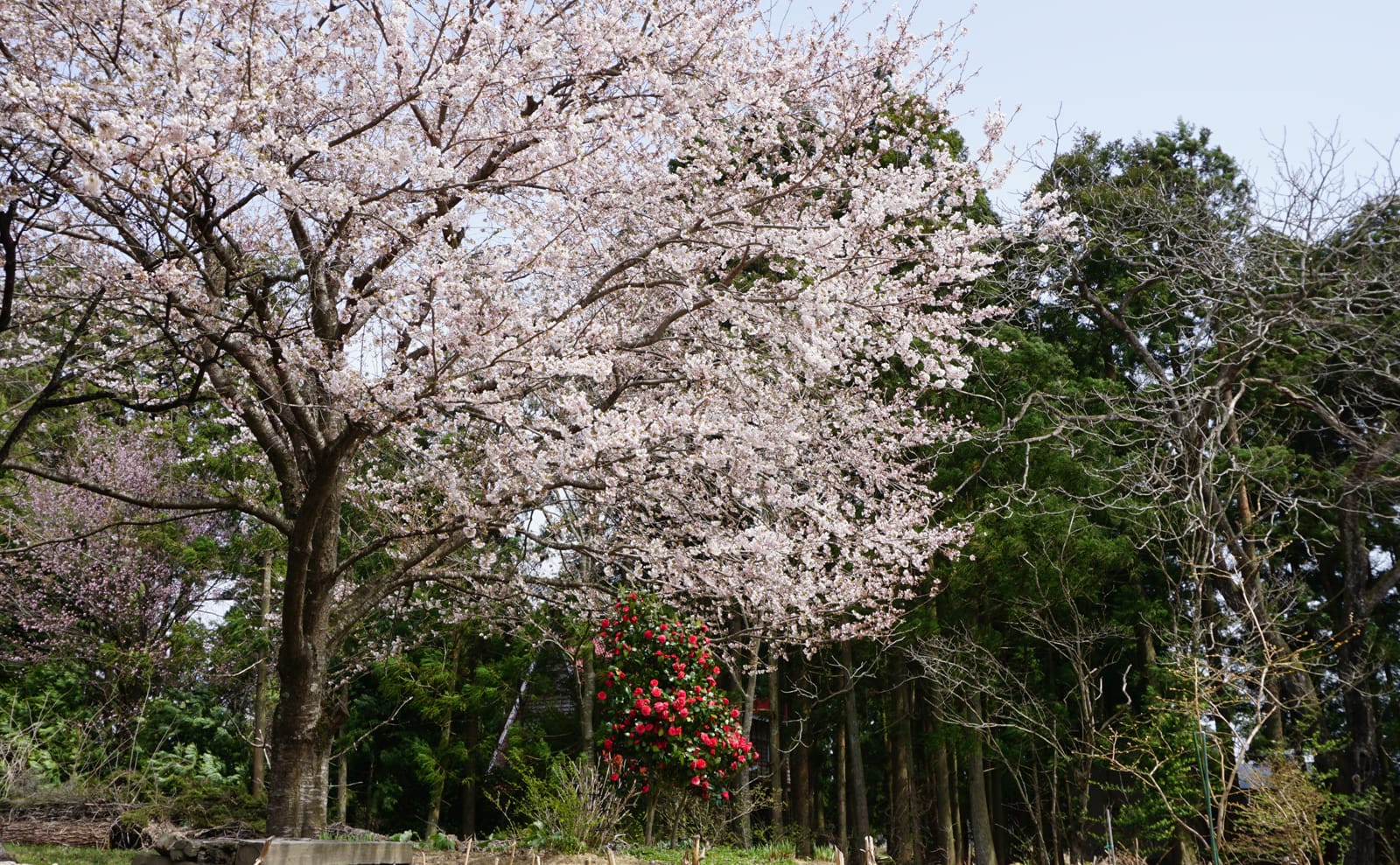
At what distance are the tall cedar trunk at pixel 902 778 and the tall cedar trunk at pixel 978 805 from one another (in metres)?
0.82

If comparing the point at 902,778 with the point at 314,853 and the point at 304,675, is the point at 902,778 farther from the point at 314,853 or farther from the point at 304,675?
the point at 314,853

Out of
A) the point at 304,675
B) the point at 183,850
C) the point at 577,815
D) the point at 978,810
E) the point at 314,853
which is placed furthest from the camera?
the point at 978,810

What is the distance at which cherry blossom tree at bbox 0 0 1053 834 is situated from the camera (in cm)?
476

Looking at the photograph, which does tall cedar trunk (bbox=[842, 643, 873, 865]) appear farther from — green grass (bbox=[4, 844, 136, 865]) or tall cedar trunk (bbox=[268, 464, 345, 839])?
green grass (bbox=[4, 844, 136, 865])

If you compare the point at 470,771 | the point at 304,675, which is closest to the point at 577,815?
the point at 304,675

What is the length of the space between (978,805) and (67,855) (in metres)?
9.93

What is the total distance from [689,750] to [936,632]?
16.1 feet

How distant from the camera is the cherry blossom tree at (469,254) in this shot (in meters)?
4.76

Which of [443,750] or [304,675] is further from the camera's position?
[443,750]

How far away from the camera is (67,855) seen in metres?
6.98

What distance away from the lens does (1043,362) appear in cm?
1208

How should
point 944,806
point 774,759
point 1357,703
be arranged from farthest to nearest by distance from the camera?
point 774,759 < point 944,806 < point 1357,703

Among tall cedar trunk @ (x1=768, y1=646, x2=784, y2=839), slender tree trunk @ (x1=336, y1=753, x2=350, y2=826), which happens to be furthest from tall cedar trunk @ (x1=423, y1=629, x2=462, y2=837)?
tall cedar trunk @ (x1=768, y1=646, x2=784, y2=839)

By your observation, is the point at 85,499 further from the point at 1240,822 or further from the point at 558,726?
the point at 1240,822
